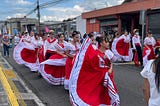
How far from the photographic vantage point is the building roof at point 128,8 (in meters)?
22.3

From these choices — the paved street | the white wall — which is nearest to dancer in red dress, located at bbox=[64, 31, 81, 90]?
the paved street

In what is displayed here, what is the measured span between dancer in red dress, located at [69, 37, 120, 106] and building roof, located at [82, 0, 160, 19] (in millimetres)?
16298

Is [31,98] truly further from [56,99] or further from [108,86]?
[108,86]

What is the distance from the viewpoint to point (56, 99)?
8.41m

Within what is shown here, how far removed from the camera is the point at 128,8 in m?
25.7

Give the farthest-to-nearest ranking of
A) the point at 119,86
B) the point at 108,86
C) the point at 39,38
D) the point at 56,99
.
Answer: the point at 39,38 → the point at 119,86 → the point at 56,99 → the point at 108,86

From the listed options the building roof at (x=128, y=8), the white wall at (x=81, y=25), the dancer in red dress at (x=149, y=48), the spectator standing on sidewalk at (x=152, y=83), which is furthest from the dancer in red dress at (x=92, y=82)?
the white wall at (x=81, y=25)

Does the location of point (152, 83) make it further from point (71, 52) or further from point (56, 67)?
point (56, 67)

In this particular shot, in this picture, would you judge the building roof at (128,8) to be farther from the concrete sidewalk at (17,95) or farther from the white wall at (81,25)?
the concrete sidewalk at (17,95)

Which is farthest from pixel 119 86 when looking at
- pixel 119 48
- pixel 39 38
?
pixel 119 48

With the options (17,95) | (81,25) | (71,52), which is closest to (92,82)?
(71,52)

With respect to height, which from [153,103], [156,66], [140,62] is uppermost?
[156,66]

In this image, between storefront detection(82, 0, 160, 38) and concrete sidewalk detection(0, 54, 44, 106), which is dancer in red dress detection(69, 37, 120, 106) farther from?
storefront detection(82, 0, 160, 38)

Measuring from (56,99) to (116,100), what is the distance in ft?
9.56
